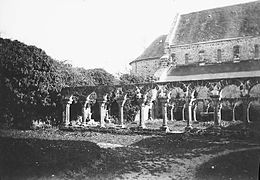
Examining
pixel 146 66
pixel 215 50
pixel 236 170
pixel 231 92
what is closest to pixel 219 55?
pixel 215 50

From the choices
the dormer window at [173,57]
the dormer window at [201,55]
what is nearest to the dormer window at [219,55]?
the dormer window at [201,55]

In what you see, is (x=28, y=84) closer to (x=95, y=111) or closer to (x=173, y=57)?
(x=95, y=111)

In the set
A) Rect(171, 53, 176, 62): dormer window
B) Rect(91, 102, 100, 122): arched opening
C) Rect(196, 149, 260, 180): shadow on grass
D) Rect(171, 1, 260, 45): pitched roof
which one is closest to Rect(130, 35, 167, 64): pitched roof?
Rect(171, 53, 176, 62): dormer window

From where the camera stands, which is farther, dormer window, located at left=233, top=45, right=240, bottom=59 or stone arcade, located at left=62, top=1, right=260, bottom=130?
dormer window, located at left=233, top=45, right=240, bottom=59

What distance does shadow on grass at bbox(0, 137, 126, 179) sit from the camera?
18.2 feet

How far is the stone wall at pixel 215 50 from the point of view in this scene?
72.3ft

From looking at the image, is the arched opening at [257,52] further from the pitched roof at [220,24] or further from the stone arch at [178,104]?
Answer: the stone arch at [178,104]

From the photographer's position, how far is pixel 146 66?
1201 inches

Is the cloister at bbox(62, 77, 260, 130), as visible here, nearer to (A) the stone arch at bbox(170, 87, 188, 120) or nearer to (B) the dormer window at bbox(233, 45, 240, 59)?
(A) the stone arch at bbox(170, 87, 188, 120)

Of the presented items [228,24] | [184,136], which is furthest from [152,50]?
[184,136]

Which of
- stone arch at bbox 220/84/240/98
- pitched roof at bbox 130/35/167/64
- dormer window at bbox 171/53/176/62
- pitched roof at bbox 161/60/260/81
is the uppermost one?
pitched roof at bbox 130/35/167/64

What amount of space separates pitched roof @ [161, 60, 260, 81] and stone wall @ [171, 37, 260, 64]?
4.85ft

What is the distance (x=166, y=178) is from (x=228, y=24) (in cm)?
2148

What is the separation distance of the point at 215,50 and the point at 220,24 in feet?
8.62
